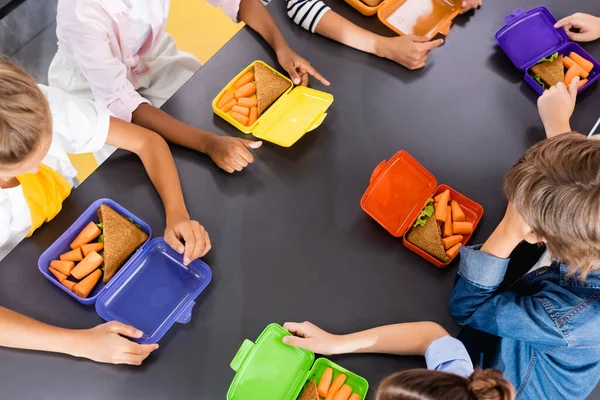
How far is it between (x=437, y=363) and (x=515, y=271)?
0.99 ft

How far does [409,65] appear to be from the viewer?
138 centimetres

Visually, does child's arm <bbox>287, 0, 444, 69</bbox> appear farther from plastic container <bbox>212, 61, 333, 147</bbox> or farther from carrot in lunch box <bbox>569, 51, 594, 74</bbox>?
carrot in lunch box <bbox>569, 51, 594, 74</bbox>

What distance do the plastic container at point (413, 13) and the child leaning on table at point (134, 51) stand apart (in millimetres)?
275

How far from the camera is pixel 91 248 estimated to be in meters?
1.11

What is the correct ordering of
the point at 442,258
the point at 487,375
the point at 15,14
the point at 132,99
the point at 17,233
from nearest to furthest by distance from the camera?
the point at 487,375 < the point at 442,258 < the point at 17,233 < the point at 132,99 < the point at 15,14

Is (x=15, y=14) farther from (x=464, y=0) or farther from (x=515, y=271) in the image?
(x=515, y=271)

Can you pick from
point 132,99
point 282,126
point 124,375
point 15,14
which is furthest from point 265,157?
point 15,14

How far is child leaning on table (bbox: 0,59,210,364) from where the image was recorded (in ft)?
3.25

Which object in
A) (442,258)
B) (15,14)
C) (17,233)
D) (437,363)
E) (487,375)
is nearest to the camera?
(487,375)

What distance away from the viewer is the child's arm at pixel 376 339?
41.2 inches

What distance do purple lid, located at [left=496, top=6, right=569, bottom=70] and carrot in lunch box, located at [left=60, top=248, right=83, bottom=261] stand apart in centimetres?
113

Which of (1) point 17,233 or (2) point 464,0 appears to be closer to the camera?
(1) point 17,233

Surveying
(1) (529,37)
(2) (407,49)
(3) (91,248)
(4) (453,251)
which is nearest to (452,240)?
(4) (453,251)

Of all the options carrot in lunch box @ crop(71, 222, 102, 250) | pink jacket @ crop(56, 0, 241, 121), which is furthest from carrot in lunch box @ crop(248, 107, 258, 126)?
carrot in lunch box @ crop(71, 222, 102, 250)
